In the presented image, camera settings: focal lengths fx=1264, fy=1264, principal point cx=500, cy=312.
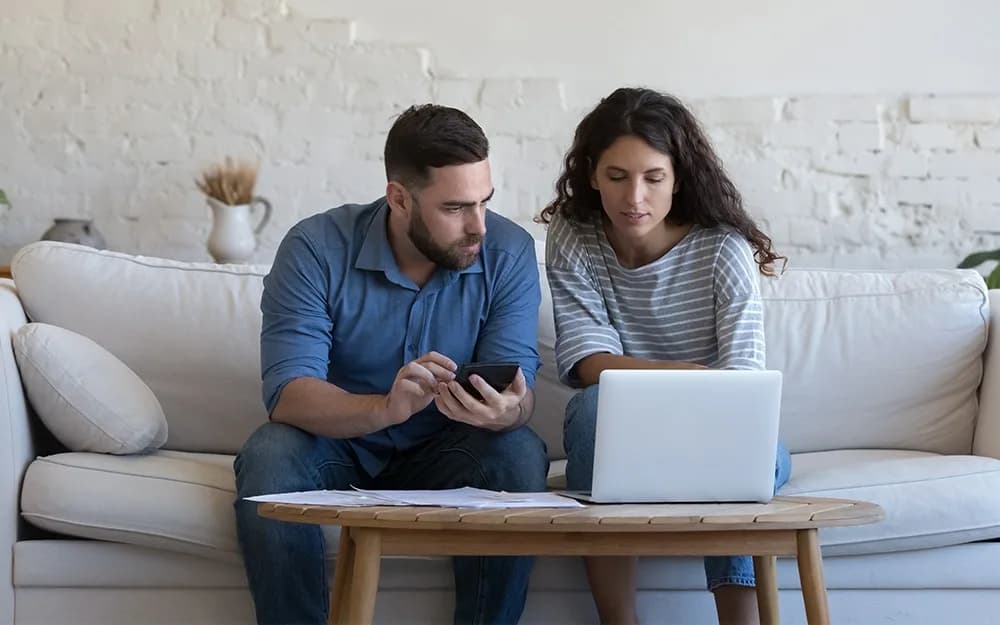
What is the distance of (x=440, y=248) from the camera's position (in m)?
2.13

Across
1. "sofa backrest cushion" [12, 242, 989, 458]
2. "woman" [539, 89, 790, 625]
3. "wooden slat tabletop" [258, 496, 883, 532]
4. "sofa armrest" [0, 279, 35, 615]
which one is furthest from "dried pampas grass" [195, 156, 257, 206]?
"wooden slat tabletop" [258, 496, 883, 532]

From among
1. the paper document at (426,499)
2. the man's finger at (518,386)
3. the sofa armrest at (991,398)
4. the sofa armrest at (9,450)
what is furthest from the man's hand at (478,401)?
the sofa armrest at (991,398)

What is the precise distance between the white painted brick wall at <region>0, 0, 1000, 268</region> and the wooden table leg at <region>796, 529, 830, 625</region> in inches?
84.6

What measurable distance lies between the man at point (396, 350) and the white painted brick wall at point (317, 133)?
1417mm

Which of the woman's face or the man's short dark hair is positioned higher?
the man's short dark hair

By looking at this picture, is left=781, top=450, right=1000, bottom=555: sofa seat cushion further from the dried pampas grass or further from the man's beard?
the dried pampas grass

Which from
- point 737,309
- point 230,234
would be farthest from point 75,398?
point 230,234

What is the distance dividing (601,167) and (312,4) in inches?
67.0

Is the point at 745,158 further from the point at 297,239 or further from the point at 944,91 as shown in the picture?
the point at 297,239

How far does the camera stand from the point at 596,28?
3633 mm

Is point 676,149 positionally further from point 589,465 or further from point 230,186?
point 230,186

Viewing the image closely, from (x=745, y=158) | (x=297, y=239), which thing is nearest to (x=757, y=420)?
(x=297, y=239)

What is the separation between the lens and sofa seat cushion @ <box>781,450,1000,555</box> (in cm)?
210

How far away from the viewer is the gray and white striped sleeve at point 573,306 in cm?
226
